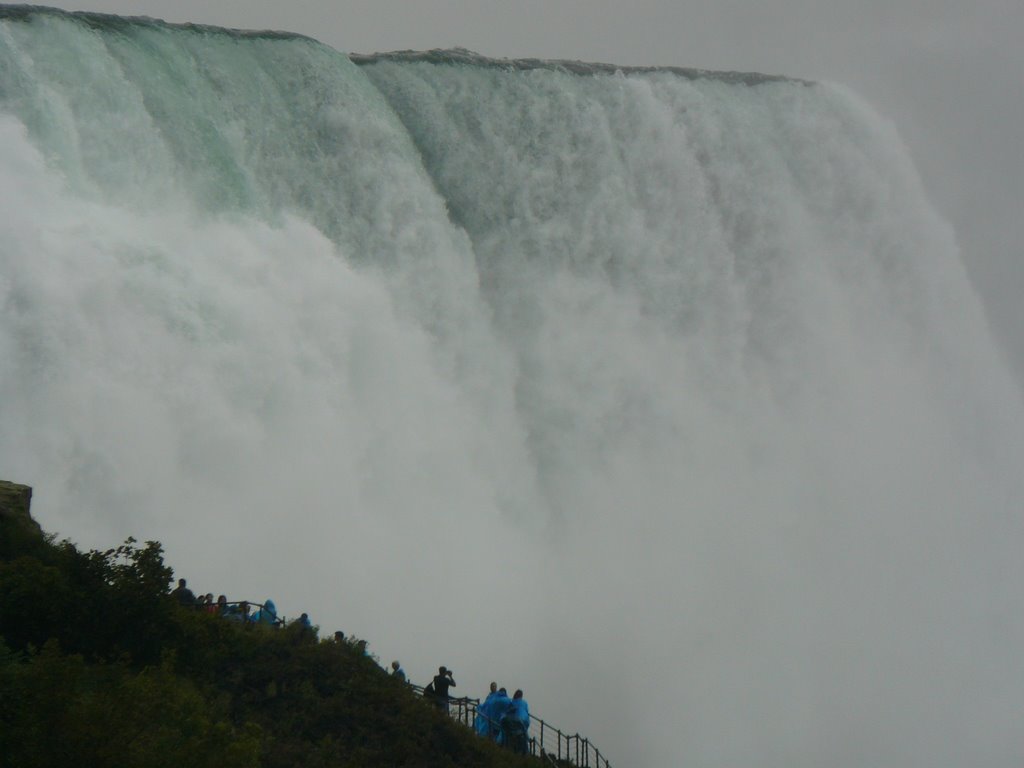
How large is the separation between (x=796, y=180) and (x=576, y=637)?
13583 mm

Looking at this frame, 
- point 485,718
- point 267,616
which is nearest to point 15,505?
point 267,616

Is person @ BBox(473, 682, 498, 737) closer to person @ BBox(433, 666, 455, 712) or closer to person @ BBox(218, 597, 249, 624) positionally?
person @ BBox(433, 666, 455, 712)

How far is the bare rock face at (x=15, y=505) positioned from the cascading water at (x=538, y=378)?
3.63 meters

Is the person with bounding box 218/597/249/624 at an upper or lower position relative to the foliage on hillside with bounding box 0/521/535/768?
upper

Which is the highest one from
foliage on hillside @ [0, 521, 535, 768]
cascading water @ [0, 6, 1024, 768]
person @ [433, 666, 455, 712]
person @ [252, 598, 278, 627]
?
cascading water @ [0, 6, 1024, 768]

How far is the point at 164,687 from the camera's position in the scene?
13.2 meters

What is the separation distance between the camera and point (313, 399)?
26578 millimetres

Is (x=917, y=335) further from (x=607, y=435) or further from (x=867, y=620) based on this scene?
(x=607, y=435)

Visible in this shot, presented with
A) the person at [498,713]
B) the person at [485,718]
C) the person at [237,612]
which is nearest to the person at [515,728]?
the person at [498,713]

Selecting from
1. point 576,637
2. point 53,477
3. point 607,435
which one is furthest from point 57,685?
point 607,435

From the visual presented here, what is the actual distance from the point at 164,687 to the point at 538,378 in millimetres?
19815

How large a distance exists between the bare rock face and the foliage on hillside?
0.47ft

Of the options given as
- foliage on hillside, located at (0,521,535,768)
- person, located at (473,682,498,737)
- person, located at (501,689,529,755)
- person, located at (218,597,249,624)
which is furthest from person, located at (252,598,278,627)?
person, located at (501,689,529,755)

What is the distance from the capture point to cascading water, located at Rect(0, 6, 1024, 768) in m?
24.5
